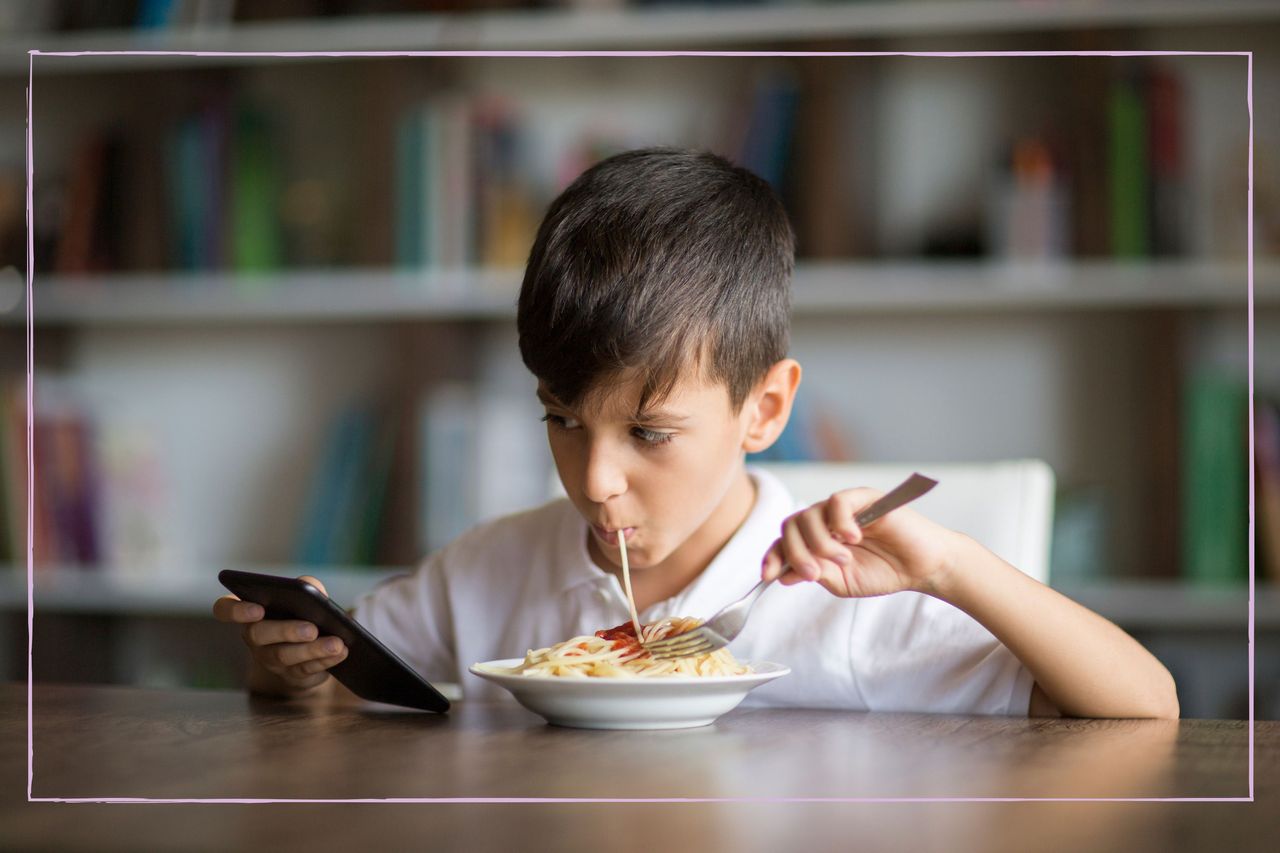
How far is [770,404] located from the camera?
92 centimetres

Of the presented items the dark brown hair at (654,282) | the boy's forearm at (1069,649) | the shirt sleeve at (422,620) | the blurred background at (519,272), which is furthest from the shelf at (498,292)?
the boy's forearm at (1069,649)

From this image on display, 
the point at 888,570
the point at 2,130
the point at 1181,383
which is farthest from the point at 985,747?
the point at 2,130

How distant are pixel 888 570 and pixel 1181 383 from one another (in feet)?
4.29

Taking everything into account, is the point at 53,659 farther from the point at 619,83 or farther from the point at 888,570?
the point at 888,570

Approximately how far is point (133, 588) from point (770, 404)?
154cm

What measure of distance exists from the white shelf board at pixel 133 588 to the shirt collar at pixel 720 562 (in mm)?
1107

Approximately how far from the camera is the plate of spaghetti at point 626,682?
699mm

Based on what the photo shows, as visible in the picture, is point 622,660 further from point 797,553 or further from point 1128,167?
point 1128,167

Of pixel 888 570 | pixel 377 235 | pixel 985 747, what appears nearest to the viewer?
pixel 985 747

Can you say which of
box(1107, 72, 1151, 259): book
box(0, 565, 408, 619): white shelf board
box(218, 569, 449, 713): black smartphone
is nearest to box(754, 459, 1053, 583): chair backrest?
box(218, 569, 449, 713): black smartphone

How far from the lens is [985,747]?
0.69m

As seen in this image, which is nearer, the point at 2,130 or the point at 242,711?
the point at 242,711

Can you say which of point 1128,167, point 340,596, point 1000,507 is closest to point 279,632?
point 1000,507

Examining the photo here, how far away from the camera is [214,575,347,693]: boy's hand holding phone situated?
32.7 inches
